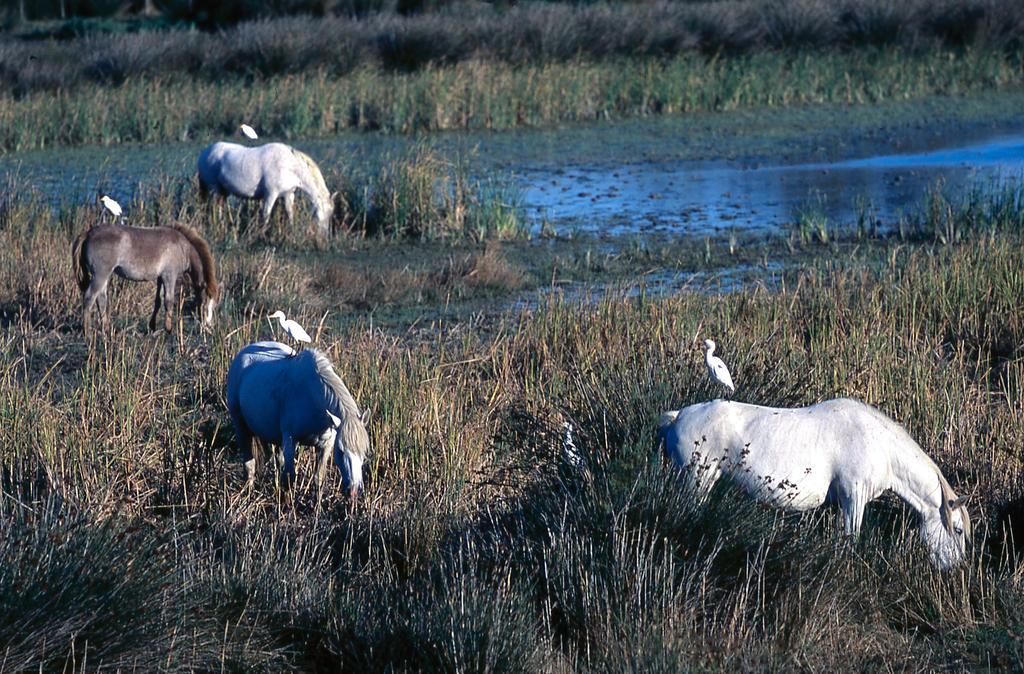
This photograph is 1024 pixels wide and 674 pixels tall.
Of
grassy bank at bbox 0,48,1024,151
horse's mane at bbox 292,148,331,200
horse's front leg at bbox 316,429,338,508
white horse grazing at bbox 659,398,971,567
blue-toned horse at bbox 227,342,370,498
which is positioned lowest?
grassy bank at bbox 0,48,1024,151

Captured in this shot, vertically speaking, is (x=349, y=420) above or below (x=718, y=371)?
below

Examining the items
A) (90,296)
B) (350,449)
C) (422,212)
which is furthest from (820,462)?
(422,212)

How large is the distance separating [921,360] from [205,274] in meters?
5.04

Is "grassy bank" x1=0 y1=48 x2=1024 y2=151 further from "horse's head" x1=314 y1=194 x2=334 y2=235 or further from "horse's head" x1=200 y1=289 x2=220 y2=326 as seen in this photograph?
"horse's head" x1=200 y1=289 x2=220 y2=326

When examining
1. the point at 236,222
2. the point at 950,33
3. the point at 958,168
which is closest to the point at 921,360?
the point at 236,222

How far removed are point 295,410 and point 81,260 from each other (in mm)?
4284

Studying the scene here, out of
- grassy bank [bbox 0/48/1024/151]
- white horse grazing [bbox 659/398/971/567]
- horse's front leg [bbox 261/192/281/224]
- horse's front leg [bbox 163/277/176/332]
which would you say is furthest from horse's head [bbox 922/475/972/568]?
grassy bank [bbox 0/48/1024/151]

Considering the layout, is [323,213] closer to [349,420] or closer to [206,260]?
[206,260]

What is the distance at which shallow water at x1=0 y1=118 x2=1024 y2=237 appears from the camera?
15.7m

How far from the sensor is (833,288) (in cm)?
955

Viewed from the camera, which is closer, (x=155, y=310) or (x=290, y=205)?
(x=155, y=310)

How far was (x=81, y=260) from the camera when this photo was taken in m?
9.92

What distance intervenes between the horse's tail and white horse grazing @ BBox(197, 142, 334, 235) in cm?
435

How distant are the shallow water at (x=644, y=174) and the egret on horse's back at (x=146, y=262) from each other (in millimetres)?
4590
